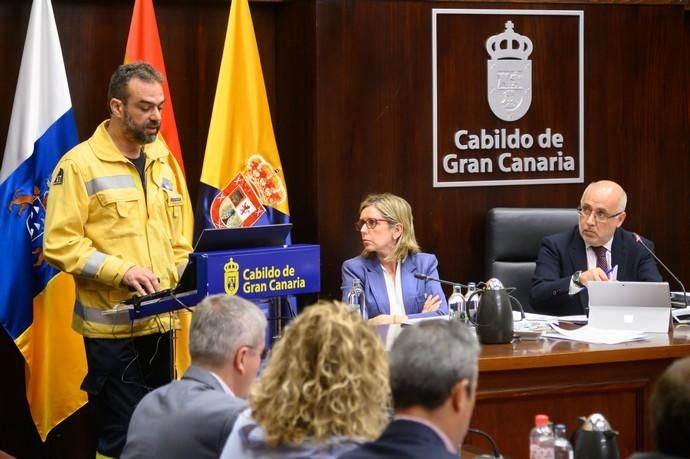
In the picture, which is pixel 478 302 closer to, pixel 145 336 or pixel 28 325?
pixel 145 336

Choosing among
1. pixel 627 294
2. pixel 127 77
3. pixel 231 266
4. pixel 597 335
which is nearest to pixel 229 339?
pixel 231 266

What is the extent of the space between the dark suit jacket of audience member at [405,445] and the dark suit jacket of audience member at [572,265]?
2.98 meters

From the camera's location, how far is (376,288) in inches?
199

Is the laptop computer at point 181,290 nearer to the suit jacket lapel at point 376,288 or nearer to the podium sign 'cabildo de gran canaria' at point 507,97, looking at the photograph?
the suit jacket lapel at point 376,288

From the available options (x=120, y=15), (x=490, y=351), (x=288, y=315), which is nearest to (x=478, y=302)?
(x=490, y=351)

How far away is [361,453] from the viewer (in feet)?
7.05

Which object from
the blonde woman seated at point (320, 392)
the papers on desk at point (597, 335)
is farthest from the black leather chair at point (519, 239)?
the blonde woman seated at point (320, 392)

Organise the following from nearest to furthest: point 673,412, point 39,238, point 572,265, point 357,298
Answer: point 673,412, point 357,298, point 39,238, point 572,265

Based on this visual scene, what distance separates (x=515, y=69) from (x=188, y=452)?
362 cm

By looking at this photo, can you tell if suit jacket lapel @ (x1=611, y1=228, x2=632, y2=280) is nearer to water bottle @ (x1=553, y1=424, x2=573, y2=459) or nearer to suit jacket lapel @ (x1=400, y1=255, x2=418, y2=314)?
suit jacket lapel @ (x1=400, y1=255, x2=418, y2=314)

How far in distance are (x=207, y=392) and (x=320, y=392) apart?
0.50 meters

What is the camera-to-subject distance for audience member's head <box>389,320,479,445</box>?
2203 mm

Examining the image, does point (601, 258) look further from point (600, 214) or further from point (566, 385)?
point (566, 385)

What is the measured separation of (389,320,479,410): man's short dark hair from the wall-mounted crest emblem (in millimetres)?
3707
